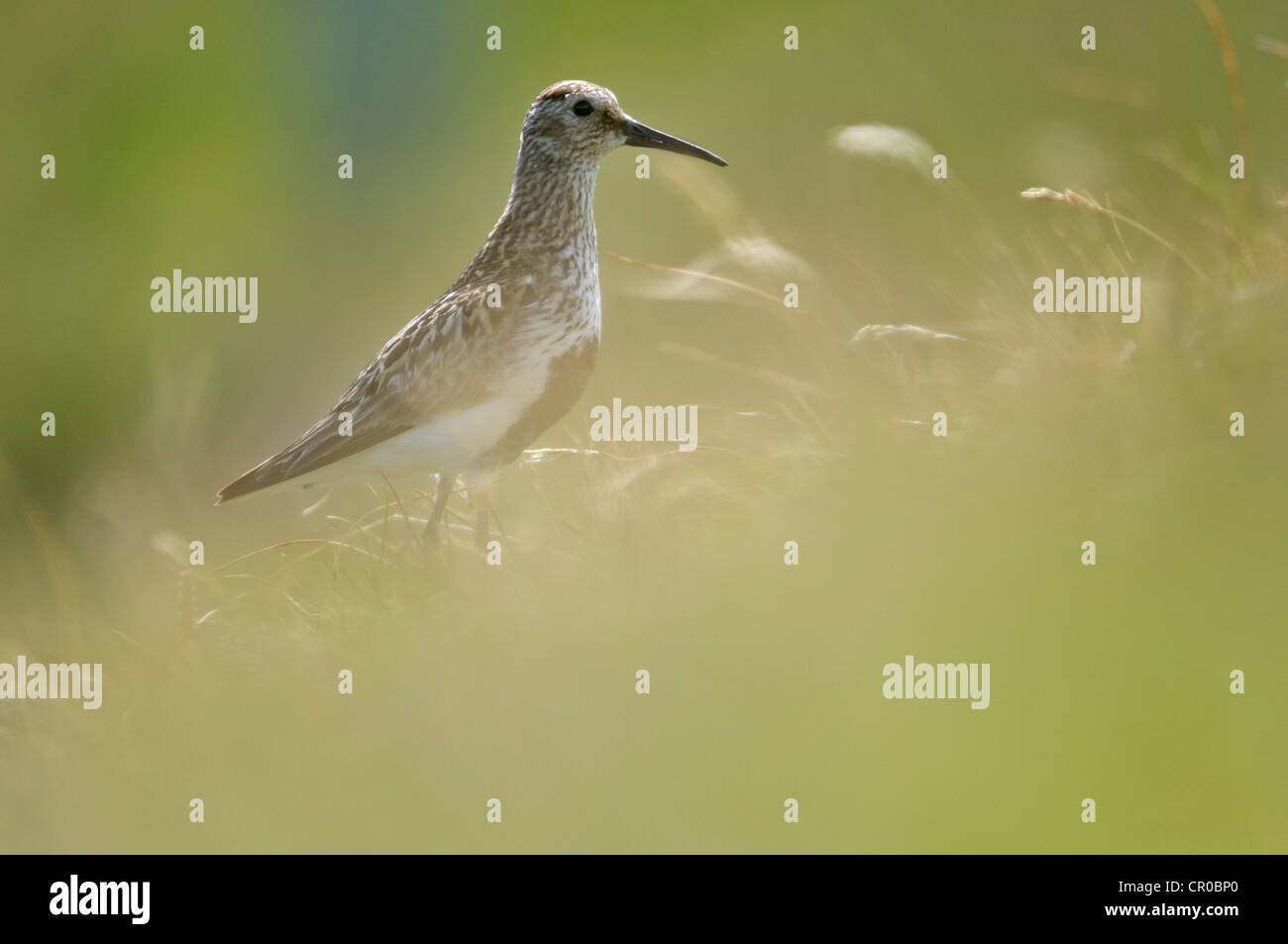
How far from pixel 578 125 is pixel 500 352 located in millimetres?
1603

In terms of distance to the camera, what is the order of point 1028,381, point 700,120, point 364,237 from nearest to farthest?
point 1028,381 → point 700,120 → point 364,237

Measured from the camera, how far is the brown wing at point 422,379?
7797mm

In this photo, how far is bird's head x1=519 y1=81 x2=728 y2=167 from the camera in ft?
27.6

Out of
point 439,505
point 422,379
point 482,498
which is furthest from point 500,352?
point 439,505

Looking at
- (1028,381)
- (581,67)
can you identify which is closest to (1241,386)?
(1028,381)

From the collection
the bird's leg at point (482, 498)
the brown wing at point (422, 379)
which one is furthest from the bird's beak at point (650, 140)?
the bird's leg at point (482, 498)

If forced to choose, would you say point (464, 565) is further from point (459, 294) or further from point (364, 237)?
point (364, 237)

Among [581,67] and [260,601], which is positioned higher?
[581,67]

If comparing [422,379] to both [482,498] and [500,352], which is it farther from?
[482,498]

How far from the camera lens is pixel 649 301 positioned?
1316 centimetres

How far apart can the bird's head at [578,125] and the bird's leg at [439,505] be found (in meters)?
2.05

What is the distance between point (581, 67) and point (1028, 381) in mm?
23099

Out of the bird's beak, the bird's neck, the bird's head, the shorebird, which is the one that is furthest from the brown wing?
the bird's beak

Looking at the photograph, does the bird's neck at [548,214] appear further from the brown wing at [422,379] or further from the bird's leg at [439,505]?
the bird's leg at [439,505]
